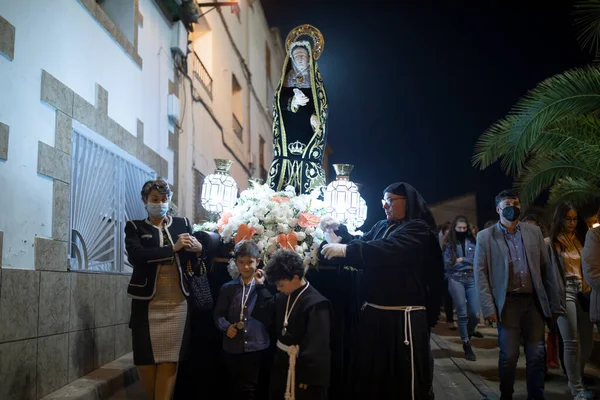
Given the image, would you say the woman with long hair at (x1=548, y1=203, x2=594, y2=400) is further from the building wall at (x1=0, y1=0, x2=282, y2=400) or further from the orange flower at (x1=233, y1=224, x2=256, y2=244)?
the building wall at (x1=0, y1=0, x2=282, y2=400)

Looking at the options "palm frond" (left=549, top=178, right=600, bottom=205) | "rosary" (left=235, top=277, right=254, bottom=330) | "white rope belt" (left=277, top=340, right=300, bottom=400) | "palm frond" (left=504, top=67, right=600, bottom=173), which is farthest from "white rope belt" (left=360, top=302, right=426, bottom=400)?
"palm frond" (left=549, top=178, right=600, bottom=205)

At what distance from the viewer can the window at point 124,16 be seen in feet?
25.0

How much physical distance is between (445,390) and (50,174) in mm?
4554

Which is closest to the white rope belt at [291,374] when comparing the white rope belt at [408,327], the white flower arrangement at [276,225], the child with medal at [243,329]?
the child with medal at [243,329]

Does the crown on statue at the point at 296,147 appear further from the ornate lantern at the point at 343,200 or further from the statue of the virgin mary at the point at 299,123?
the ornate lantern at the point at 343,200

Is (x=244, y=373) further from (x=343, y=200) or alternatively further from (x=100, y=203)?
(x=100, y=203)

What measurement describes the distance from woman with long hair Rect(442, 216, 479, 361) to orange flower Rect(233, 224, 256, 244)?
407 centimetres

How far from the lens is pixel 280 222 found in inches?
195

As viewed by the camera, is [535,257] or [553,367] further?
[553,367]

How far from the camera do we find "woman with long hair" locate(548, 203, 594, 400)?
5.58 meters

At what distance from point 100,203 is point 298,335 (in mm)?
3633

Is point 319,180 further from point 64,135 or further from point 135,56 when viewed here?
point 135,56

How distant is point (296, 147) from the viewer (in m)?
6.17

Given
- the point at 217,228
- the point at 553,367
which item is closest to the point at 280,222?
the point at 217,228
